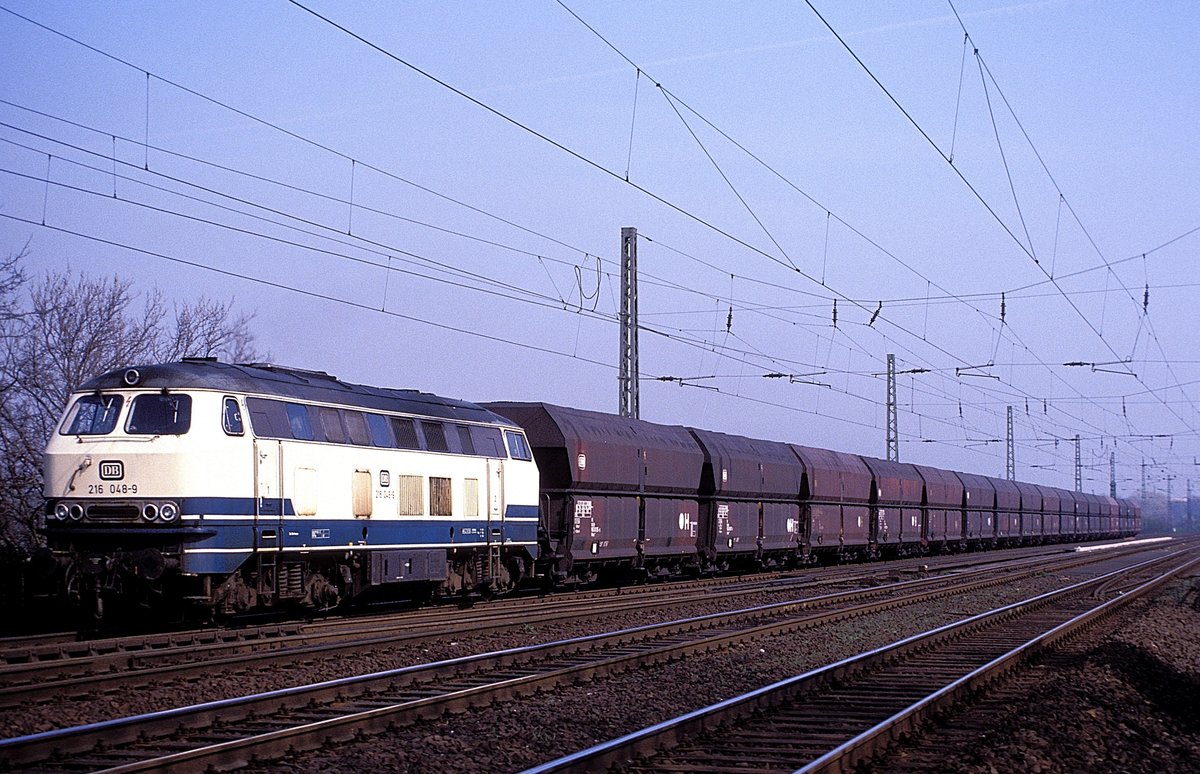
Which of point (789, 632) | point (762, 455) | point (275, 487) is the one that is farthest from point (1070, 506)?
point (275, 487)

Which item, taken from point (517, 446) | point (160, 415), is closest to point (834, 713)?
point (160, 415)

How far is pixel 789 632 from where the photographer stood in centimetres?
2061

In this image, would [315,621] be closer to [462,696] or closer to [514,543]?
Result: [514,543]

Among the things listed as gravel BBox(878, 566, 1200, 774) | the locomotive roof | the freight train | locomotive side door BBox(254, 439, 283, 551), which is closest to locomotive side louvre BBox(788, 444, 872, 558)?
the freight train

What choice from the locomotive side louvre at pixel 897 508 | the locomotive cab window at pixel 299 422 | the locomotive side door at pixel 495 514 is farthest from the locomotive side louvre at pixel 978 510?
the locomotive cab window at pixel 299 422

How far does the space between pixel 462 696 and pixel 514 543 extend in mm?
12919

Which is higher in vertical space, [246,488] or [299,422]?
[299,422]

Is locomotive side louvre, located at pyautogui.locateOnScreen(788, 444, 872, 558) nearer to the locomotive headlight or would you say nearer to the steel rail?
the steel rail

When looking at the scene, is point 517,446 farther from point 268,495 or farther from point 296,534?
point 268,495

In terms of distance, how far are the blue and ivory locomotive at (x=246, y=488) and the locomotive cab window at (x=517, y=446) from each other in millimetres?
2337

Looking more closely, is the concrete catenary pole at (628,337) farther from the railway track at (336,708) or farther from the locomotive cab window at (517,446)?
the railway track at (336,708)

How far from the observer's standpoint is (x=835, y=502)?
44.1 metres

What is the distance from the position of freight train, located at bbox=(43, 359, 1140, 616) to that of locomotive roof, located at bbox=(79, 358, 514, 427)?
4 cm

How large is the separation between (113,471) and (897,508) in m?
38.9
